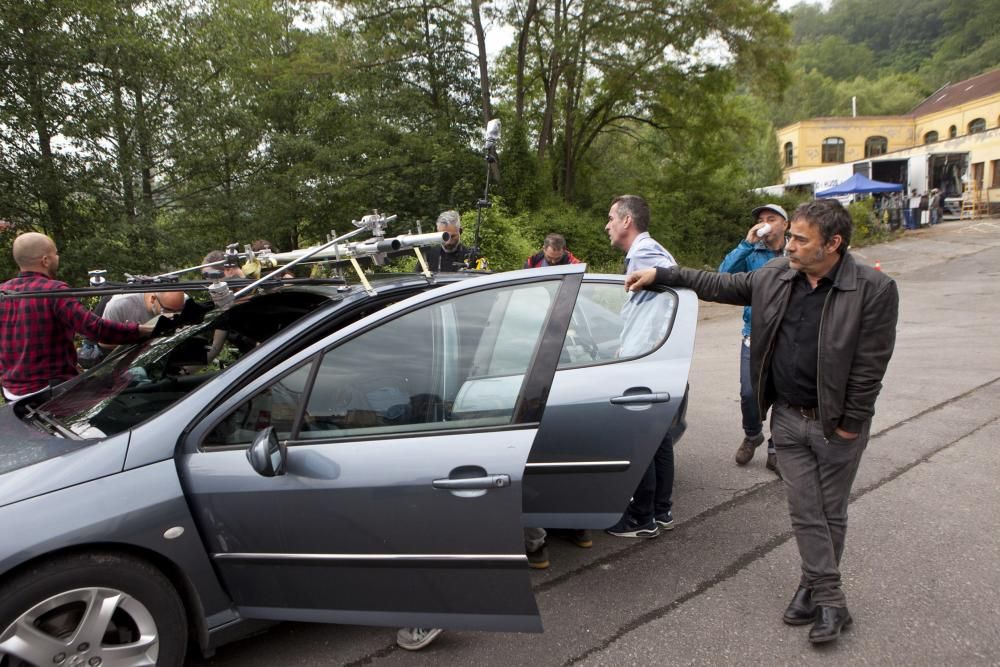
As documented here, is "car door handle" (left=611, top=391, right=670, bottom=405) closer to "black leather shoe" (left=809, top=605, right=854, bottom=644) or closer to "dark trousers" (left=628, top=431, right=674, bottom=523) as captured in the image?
"dark trousers" (left=628, top=431, right=674, bottom=523)

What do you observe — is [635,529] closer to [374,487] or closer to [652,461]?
[652,461]

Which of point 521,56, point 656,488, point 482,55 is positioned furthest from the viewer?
point 521,56

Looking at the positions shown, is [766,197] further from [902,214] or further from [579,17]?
[579,17]

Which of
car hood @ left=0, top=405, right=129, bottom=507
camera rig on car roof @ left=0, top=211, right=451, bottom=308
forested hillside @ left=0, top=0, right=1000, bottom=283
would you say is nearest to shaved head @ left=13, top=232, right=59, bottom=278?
camera rig on car roof @ left=0, top=211, right=451, bottom=308

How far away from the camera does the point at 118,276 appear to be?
34.1ft

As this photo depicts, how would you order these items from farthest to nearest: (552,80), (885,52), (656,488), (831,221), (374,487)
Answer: (885,52)
(552,80)
(656,488)
(831,221)
(374,487)

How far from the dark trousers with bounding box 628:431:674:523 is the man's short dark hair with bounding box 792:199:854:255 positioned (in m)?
1.33

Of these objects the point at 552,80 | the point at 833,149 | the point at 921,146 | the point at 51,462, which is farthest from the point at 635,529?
the point at 833,149

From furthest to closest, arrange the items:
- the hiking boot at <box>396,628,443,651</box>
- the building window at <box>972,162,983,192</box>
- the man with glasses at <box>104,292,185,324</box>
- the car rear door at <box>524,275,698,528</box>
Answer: the building window at <box>972,162,983,192</box>, the man with glasses at <box>104,292,185,324</box>, the car rear door at <box>524,275,698,528</box>, the hiking boot at <box>396,628,443,651</box>

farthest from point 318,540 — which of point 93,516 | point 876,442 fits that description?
point 876,442

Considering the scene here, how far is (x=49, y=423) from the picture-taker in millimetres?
2420

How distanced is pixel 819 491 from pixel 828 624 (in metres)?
0.51

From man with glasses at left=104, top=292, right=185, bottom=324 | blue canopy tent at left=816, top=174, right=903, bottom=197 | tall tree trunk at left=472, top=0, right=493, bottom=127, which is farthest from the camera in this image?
blue canopy tent at left=816, top=174, right=903, bottom=197

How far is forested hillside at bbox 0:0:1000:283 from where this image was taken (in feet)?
32.9
